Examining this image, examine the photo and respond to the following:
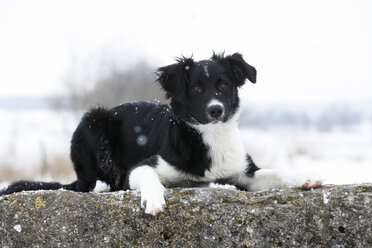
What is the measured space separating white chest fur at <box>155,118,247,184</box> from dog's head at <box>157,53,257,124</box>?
15cm

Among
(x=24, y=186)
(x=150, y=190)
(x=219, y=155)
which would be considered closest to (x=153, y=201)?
(x=150, y=190)

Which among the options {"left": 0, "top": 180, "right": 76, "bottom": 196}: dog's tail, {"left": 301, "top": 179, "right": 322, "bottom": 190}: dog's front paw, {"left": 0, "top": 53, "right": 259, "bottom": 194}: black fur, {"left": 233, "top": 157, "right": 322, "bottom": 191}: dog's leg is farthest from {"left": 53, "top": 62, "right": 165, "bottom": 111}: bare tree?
{"left": 301, "top": 179, "right": 322, "bottom": 190}: dog's front paw

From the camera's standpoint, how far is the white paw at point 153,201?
10.2 feet

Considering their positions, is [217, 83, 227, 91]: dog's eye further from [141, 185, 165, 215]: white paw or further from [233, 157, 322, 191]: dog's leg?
[141, 185, 165, 215]: white paw

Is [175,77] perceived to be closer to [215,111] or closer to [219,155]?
[215,111]

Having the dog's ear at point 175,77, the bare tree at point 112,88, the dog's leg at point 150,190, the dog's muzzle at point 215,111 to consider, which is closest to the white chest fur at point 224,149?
the dog's muzzle at point 215,111

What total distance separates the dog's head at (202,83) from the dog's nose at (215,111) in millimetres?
121

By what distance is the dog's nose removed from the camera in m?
4.28

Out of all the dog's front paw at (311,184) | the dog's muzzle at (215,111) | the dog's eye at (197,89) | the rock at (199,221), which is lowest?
the rock at (199,221)

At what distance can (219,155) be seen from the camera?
4.51 m

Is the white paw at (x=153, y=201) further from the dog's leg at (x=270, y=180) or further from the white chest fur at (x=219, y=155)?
the dog's leg at (x=270, y=180)

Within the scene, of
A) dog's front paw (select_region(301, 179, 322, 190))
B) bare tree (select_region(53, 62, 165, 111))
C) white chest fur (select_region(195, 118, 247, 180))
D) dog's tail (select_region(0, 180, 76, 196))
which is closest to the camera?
dog's front paw (select_region(301, 179, 322, 190))

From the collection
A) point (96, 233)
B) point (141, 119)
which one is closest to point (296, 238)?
point (96, 233)

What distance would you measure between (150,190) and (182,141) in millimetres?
1288
